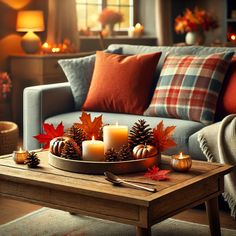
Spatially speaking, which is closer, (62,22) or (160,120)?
(160,120)

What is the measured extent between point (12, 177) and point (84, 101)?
68.8 inches

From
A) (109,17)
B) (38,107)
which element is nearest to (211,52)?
(38,107)

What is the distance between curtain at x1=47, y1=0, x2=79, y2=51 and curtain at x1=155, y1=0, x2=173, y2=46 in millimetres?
2005

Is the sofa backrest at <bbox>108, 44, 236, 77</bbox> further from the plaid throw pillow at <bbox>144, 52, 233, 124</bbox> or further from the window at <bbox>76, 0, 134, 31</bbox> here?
the window at <bbox>76, 0, 134, 31</bbox>

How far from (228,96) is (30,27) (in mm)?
2675

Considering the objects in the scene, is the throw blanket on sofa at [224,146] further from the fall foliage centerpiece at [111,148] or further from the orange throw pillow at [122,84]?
the orange throw pillow at [122,84]

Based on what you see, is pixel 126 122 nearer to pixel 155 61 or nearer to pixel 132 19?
pixel 155 61

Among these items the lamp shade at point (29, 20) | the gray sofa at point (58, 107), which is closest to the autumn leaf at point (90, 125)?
the gray sofa at point (58, 107)

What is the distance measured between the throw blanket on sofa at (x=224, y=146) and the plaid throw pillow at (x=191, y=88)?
0.34 m

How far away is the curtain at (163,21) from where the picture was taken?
830cm

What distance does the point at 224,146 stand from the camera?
332 cm

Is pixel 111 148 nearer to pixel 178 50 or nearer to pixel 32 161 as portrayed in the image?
pixel 32 161

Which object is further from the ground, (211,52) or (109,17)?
(109,17)

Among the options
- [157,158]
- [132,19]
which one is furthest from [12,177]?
[132,19]
